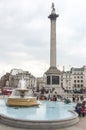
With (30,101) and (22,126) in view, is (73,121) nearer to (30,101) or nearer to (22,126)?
(22,126)

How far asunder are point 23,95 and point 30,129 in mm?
15829

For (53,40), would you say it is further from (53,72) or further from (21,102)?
(21,102)

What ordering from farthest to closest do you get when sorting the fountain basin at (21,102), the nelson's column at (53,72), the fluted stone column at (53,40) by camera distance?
the fluted stone column at (53,40), the nelson's column at (53,72), the fountain basin at (21,102)

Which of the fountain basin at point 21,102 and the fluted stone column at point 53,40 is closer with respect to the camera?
the fountain basin at point 21,102

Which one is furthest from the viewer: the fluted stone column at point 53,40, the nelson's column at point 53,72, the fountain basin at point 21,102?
the fluted stone column at point 53,40

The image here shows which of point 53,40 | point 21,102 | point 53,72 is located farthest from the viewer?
point 53,40

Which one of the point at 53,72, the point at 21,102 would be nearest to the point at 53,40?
the point at 53,72

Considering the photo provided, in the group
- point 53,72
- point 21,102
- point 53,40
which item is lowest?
point 21,102

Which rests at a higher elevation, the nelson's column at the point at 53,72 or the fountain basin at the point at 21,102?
the nelson's column at the point at 53,72

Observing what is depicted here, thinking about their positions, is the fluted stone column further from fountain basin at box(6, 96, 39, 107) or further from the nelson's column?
fountain basin at box(6, 96, 39, 107)

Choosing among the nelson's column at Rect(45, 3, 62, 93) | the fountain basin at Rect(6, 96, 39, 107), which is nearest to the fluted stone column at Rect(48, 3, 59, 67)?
the nelson's column at Rect(45, 3, 62, 93)

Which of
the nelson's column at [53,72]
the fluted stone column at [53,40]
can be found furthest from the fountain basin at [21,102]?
the fluted stone column at [53,40]

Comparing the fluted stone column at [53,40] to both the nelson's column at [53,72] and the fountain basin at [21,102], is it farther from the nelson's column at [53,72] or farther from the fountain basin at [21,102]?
the fountain basin at [21,102]

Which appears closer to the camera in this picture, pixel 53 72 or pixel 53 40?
pixel 53 72
